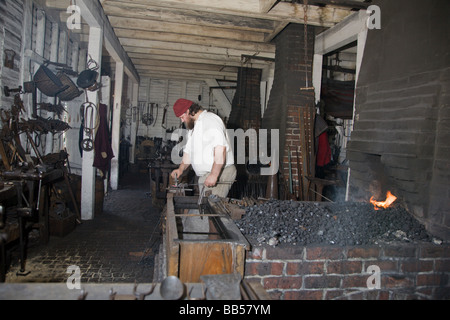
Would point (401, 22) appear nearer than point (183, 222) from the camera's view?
No

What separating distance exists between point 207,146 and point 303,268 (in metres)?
2.29

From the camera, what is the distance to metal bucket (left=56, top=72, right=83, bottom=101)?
5.86m

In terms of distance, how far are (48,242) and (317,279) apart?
3972 millimetres

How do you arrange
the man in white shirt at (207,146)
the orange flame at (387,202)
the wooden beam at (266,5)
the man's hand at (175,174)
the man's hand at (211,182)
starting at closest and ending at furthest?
the orange flame at (387,202)
the man's hand at (211,182)
the man in white shirt at (207,146)
the man's hand at (175,174)
the wooden beam at (266,5)

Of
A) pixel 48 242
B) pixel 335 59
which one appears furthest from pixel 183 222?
pixel 335 59

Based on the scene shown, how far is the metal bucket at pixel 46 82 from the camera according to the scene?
5.30 m

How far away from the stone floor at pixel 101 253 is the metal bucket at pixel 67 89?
2555 millimetres

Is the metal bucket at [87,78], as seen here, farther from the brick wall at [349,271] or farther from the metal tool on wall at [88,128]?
the brick wall at [349,271]

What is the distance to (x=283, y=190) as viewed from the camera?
5.93 metres

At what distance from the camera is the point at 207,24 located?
6.11 m

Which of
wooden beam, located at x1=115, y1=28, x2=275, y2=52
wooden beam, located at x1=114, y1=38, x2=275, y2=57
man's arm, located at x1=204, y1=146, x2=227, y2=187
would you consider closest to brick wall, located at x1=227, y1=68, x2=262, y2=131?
wooden beam, located at x1=114, y1=38, x2=275, y2=57

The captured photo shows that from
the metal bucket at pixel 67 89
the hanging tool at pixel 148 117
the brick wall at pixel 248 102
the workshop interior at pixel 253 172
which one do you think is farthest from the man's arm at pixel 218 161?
the hanging tool at pixel 148 117

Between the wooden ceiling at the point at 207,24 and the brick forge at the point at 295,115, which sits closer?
the wooden ceiling at the point at 207,24
